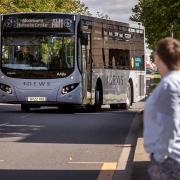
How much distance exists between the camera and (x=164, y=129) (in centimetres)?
467

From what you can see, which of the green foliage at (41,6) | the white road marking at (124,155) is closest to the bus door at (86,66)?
the white road marking at (124,155)

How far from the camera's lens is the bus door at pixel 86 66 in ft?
75.8

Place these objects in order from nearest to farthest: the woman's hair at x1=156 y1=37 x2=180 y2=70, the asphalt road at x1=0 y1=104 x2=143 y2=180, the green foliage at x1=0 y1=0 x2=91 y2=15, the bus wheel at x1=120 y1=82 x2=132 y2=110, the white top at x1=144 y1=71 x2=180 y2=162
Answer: the white top at x1=144 y1=71 x2=180 y2=162 < the woman's hair at x1=156 y1=37 x2=180 y2=70 < the asphalt road at x1=0 y1=104 x2=143 y2=180 < the bus wheel at x1=120 y1=82 x2=132 y2=110 < the green foliage at x1=0 y1=0 x2=91 y2=15

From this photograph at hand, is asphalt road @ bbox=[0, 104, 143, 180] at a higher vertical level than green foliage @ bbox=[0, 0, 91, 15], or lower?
lower

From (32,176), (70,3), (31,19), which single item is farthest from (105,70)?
(70,3)

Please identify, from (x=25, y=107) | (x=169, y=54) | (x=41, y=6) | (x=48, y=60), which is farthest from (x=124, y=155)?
(x=41, y=6)

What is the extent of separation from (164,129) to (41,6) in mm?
51973

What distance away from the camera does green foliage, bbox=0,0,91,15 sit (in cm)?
4778

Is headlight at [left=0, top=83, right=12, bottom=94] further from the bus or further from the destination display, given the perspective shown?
the destination display

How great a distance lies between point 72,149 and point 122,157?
57.6 inches

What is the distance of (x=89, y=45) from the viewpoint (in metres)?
23.8

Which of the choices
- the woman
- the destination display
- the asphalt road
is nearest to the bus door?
the destination display

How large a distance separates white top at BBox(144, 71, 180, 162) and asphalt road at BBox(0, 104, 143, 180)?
5.05 meters

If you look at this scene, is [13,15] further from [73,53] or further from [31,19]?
[73,53]
